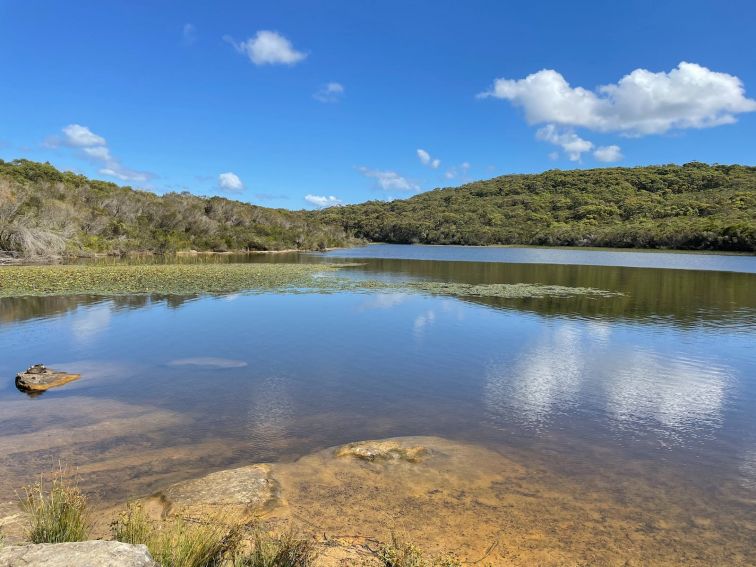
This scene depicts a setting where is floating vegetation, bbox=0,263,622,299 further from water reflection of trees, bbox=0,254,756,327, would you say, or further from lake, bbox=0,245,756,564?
lake, bbox=0,245,756,564

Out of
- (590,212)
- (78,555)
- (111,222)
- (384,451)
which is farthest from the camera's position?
(590,212)

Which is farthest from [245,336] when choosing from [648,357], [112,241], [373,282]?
[112,241]

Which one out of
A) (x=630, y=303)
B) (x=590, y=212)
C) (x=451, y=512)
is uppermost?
(x=590, y=212)

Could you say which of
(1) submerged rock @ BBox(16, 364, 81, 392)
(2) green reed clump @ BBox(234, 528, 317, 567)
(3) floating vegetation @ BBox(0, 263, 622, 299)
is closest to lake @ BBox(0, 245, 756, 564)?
(1) submerged rock @ BBox(16, 364, 81, 392)

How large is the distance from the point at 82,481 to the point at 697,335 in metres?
18.0

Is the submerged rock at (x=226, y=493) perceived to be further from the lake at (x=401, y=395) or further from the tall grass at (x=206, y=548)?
the tall grass at (x=206, y=548)

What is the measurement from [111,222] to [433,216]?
363 feet

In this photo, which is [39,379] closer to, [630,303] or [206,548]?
[206,548]

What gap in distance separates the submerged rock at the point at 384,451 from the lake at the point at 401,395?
574 millimetres

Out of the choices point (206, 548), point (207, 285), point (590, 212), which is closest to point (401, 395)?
point (206, 548)

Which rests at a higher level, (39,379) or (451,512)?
(39,379)

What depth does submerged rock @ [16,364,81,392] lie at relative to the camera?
10.6m

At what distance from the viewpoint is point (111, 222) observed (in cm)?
6012

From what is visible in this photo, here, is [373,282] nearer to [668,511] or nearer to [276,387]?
[276,387]
